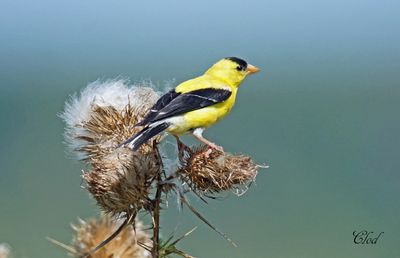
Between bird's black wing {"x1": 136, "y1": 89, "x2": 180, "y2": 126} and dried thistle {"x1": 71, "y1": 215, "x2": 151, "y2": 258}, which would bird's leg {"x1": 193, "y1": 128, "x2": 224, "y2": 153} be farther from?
dried thistle {"x1": 71, "y1": 215, "x2": 151, "y2": 258}

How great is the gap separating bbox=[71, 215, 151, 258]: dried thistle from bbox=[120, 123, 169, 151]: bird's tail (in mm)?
238

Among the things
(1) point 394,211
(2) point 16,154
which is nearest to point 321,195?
(1) point 394,211

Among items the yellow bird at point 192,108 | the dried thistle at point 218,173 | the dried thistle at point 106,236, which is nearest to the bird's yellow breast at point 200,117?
the yellow bird at point 192,108

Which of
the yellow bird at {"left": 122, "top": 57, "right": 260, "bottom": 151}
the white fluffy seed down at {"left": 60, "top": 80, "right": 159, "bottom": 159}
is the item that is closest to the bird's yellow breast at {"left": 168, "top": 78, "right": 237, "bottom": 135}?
the yellow bird at {"left": 122, "top": 57, "right": 260, "bottom": 151}

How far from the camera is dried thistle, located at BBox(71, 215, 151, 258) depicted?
2.84 metres

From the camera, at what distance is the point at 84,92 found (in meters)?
3.19

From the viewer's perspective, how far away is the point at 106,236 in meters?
2.88

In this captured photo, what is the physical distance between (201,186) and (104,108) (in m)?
0.45

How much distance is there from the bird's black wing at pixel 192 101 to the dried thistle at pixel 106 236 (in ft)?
1.27

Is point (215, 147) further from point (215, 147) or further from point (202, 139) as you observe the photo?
point (202, 139)

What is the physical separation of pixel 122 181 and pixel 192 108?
528 mm

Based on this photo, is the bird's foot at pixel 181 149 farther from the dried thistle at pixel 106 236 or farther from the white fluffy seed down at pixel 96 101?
the dried thistle at pixel 106 236

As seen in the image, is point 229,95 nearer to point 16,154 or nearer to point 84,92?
point 84,92

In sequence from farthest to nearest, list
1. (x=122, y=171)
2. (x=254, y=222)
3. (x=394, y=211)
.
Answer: (x=394, y=211) → (x=254, y=222) → (x=122, y=171)
